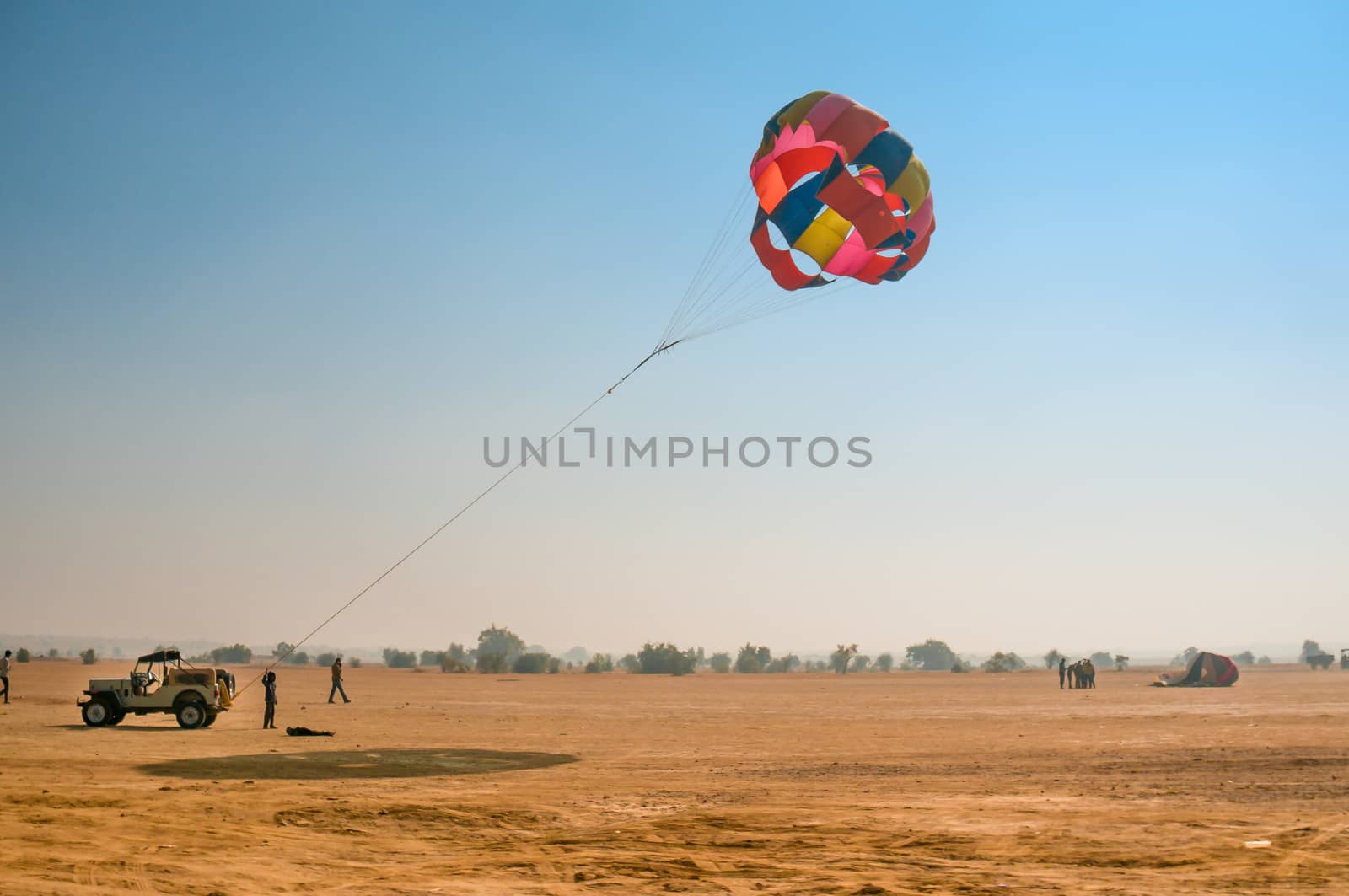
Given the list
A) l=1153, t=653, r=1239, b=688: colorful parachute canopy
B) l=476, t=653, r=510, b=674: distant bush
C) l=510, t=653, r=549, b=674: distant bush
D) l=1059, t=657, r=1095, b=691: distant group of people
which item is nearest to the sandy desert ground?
l=1059, t=657, r=1095, b=691: distant group of people

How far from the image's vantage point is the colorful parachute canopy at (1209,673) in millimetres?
53812

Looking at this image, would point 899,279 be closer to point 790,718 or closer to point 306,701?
point 790,718

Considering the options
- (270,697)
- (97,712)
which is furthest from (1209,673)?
(97,712)

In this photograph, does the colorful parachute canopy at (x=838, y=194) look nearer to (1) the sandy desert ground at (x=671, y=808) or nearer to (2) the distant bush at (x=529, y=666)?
(1) the sandy desert ground at (x=671, y=808)

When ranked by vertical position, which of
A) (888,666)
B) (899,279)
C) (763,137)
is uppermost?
(763,137)

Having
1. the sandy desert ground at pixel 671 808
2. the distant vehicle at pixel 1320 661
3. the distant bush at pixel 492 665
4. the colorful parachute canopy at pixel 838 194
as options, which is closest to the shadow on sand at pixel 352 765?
the sandy desert ground at pixel 671 808

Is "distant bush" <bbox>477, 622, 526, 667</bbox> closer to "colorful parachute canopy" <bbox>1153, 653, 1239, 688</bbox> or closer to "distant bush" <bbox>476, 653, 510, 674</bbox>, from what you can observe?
"distant bush" <bbox>476, 653, 510, 674</bbox>

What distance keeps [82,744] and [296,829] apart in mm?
11204

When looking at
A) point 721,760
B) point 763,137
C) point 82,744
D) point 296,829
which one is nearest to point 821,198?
point 763,137

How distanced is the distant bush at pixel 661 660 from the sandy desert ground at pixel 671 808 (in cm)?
6561

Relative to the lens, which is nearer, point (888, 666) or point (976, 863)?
point (976, 863)

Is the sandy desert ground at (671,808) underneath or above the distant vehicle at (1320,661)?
above

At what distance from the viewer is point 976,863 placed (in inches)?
422

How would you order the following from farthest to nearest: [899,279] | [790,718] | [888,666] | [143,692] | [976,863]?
[888,666] → [790,718] → [143,692] → [899,279] → [976,863]
